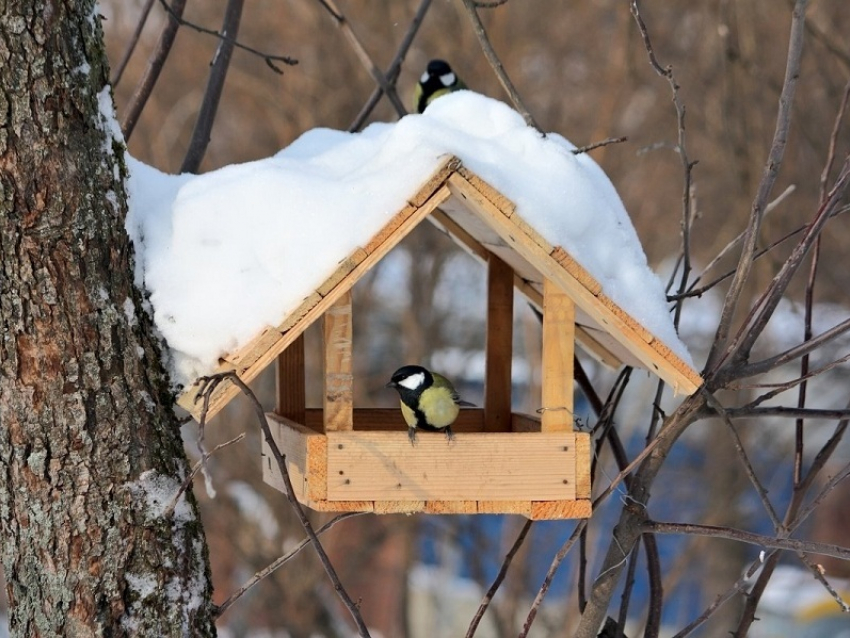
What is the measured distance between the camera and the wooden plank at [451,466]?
7.56 ft

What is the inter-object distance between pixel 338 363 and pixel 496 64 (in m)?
0.87

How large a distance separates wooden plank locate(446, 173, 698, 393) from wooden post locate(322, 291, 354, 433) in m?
0.37

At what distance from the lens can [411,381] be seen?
265cm

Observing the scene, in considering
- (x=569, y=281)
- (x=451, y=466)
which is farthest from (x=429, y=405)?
(x=569, y=281)

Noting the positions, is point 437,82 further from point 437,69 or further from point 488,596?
point 488,596

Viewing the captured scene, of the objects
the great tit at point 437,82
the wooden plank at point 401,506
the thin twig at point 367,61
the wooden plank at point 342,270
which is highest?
the great tit at point 437,82

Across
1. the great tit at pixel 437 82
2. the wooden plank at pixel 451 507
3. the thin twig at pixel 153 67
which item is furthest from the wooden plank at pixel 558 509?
the great tit at pixel 437 82

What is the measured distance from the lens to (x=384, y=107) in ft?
29.9

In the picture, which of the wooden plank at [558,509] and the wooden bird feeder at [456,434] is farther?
the wooden plank at [558,509]

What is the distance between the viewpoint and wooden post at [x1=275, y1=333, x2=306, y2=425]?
3.07 metres

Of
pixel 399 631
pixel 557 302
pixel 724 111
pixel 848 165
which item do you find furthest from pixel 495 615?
pixel 848 165

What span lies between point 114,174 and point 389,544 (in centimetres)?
817

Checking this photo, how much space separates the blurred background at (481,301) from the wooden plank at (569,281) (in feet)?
19.0

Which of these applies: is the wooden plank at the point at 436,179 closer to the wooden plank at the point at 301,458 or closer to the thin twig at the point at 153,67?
the wooden plank at the point at 301,458
